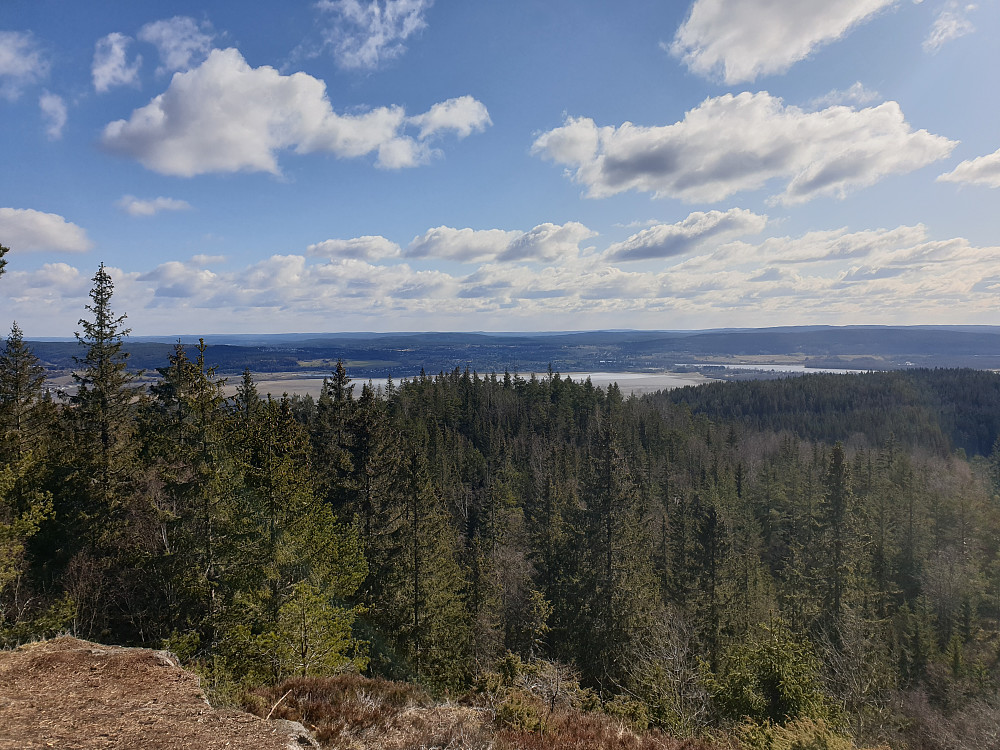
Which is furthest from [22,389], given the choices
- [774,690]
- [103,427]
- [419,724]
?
[774,690]

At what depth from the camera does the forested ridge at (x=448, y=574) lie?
1520 cm

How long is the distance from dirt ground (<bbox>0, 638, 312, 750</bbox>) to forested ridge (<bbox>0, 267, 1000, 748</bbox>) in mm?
1260

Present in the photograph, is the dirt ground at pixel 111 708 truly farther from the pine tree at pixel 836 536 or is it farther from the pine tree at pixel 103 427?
the pine tree at pixel 836 536

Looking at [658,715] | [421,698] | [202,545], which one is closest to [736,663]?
[658,715]

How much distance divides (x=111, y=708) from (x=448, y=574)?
1863 cm

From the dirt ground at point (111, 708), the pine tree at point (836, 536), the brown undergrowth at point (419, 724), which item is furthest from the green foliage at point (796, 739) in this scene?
the pine tree at point (836, 536)

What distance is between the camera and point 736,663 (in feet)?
60.2

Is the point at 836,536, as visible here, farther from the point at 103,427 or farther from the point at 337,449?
the point at 103,427

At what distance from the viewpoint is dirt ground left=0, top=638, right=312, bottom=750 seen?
8023 mm

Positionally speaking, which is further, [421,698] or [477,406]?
[477,406]

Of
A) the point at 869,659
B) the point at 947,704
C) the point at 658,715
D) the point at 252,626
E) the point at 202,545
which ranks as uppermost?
the point at 202,545

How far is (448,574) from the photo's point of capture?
26.5 m

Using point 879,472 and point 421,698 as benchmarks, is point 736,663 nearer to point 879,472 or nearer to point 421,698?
point 421,698

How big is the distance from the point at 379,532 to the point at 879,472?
58053 millimetres
